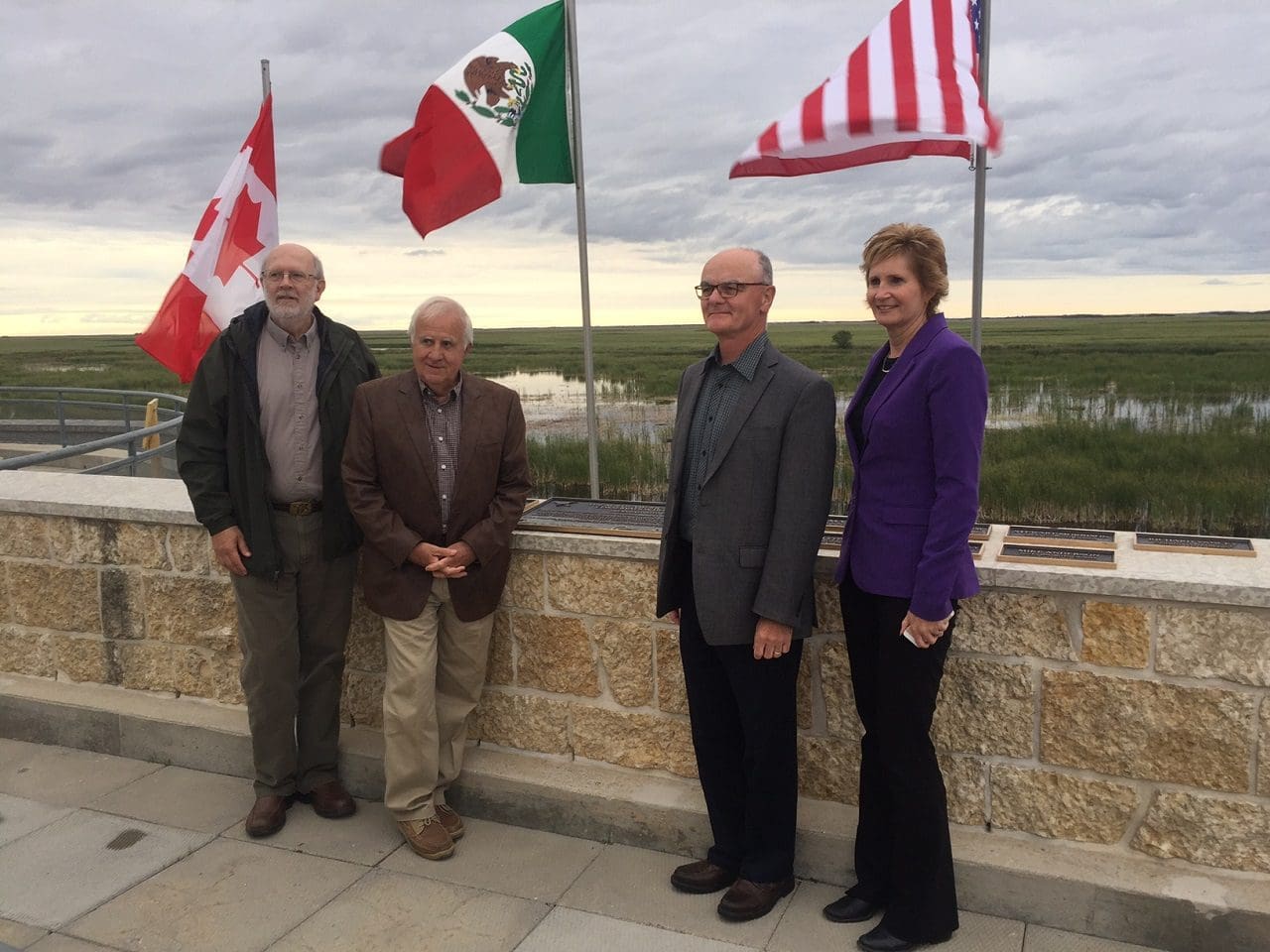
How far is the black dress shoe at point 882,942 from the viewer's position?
9.31 feet

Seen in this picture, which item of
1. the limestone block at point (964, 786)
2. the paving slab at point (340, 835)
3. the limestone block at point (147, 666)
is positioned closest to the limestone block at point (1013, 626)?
the limestone block at point (964, 786)

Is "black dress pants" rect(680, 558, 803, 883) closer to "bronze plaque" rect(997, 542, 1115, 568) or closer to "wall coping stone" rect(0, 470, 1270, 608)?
"wall coping stone" rect(0, 470, 1270, 608)

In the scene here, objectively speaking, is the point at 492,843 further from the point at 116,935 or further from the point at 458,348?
the point at 458,348

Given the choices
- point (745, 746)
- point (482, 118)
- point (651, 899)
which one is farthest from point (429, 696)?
point (482, 118)

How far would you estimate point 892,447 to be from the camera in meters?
2.65

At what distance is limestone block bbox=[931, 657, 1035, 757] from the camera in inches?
118

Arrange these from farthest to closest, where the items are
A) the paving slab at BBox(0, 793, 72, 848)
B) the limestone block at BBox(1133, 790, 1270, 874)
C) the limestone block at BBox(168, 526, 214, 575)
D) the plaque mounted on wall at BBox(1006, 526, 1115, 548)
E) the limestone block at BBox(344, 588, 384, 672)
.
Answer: the limestone block at BBox(168, 526, 214, 575) < the limestone block at BBox(344, 588, 384, 672) < the paving slab at BBox(0, 793, 72, 848) < the plaque mounted on wall at BBox(1006, 526, 1115, 548) < the limestone block at BBox(1133, 790, 1270, 874)

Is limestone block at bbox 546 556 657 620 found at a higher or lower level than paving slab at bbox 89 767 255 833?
higher

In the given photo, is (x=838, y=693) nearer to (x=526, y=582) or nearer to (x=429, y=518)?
(x=526, y=582)

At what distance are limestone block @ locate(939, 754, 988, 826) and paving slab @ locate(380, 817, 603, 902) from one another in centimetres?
116

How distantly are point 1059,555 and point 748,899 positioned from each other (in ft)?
4.38

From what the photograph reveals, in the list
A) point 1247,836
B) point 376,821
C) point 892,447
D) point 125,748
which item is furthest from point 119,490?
point 1247,836

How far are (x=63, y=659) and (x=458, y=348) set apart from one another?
258 centimetres

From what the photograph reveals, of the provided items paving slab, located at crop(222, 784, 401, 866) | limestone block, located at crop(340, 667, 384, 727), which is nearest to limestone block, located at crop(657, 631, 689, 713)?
paving slab, located at crop(222, 784, 401, 866)
